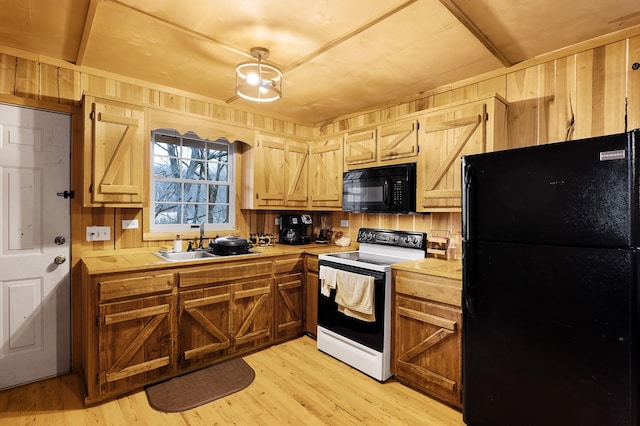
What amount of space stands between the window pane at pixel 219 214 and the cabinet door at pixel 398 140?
1.77 meters

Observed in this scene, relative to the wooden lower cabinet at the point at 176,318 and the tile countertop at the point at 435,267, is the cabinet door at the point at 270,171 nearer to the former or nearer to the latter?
the wooden lower cabinet at the point at 176,318

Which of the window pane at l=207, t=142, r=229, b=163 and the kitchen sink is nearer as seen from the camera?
the kitchen sink

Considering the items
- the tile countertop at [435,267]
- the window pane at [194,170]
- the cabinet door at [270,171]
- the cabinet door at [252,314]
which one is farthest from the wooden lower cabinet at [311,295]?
the window pane at [194,170]

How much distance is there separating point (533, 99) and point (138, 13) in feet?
8.91

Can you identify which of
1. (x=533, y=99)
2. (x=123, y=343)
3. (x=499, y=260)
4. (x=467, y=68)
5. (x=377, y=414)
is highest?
(x=467, y=68)

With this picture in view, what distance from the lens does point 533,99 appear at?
2.46 m

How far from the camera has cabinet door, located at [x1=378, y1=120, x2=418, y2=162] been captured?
112 inches

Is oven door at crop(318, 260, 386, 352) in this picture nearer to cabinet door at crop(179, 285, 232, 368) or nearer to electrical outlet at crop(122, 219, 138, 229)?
cabinet door at crop(179, 285, 232, 368)

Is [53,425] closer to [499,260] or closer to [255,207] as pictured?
[255,207]

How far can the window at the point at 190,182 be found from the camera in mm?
3203

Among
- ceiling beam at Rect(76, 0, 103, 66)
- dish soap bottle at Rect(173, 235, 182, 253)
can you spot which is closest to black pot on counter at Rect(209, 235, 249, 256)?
dish soap bottle at Rect(173, 235, 182, 253)

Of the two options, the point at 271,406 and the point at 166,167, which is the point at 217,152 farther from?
the point at 271,406

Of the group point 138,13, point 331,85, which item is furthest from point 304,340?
point 138,13

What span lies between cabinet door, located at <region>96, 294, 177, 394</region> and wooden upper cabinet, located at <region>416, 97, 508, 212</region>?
2217mm
